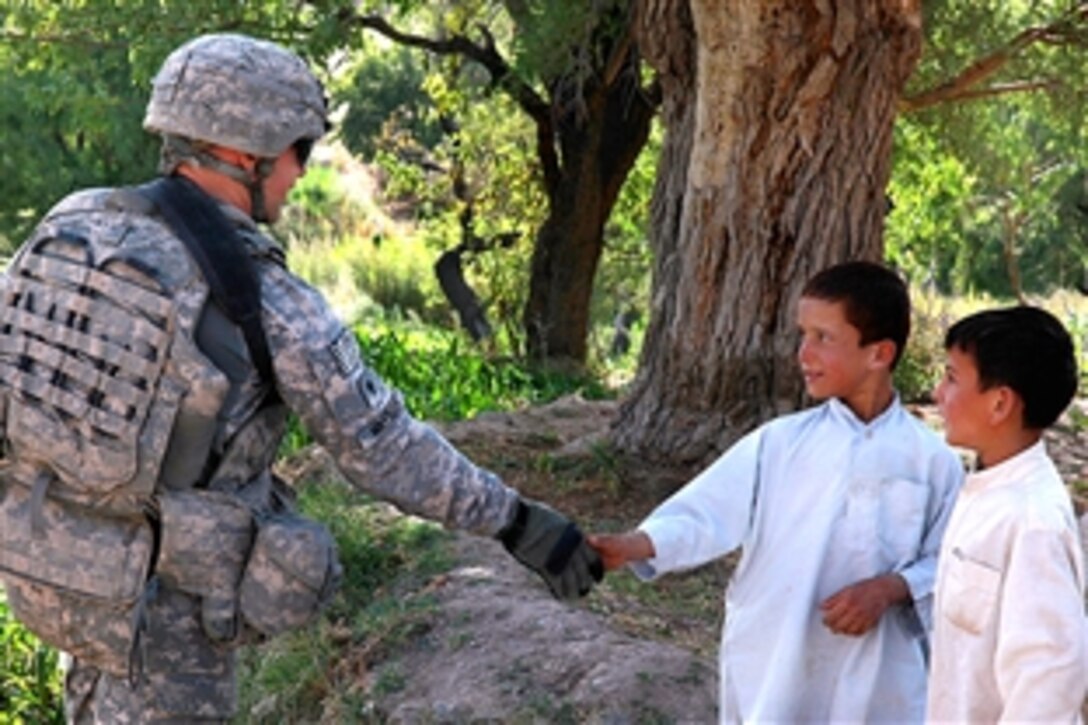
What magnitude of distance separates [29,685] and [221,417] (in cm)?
394

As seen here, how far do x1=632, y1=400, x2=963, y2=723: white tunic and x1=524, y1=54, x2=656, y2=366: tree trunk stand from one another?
10.2 meters

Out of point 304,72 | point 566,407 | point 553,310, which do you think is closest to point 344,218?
point 553,310

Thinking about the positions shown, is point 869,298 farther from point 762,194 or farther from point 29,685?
point 29,685

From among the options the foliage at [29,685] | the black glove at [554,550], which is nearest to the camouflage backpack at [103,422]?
the black glove at [554,550]

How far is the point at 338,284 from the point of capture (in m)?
25.1

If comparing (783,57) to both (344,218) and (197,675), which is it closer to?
(197,675)

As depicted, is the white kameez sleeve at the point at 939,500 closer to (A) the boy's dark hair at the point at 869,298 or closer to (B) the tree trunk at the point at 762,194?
(A) the boy's dark hair at the point at 869,298

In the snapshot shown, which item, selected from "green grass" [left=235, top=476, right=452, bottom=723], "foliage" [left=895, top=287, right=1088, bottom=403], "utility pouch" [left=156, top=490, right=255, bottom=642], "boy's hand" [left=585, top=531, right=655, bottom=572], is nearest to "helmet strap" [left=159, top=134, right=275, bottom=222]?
"utility pouch" [left=156, top=490, right=255, bottom=642]

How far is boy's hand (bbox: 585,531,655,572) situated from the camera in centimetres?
384

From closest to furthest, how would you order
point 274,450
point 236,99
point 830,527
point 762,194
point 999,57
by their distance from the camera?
1. point 830,527
2. point 236,99
3. point 274,450
4. point 762,194
5. point 999,57

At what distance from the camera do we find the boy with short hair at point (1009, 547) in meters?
3.02

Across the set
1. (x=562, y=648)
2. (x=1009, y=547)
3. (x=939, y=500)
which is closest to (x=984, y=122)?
(x=562, y=648)

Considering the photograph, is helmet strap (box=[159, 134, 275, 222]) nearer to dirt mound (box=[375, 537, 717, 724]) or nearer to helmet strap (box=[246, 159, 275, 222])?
helmet strap (box=[246, 159, 275, 222])

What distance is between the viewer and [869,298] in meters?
3.86
